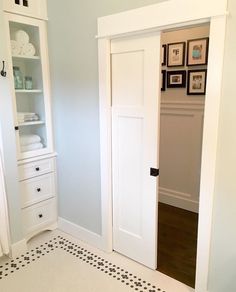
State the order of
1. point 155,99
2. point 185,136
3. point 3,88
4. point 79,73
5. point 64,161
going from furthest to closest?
1. point 185,136
2. point 64,161
3. point 79,73
4. point 3,88
5. point 155,99

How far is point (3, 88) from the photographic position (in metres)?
2.35

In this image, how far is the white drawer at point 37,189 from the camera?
2.75 meters

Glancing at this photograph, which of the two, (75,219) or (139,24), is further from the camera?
(75,219)

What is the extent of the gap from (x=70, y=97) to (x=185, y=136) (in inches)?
63.4

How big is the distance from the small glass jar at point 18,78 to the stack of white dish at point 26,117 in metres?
0.28

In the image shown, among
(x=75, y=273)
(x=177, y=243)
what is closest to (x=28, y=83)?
(x=75, y=273)

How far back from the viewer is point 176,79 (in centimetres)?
344

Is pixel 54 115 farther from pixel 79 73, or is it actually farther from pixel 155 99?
pixel 155 99

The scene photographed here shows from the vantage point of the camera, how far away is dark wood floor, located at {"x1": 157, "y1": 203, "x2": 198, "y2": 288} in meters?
2.43

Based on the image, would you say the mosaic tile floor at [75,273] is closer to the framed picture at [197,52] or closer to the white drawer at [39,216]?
the white drawer at [39,216]

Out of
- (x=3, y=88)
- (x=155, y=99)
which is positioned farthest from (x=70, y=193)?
(x=155, y=99)

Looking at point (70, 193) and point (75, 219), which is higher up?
point (70, 193)

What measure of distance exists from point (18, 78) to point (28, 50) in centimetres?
30

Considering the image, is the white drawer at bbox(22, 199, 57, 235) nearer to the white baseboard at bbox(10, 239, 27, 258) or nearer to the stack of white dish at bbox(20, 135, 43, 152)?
the white baseboard at bbox(10, 239, 27, 258)
